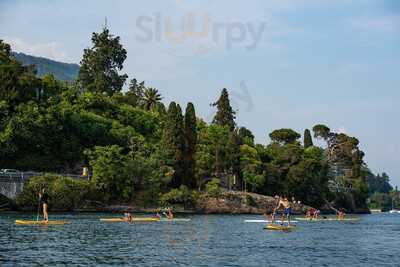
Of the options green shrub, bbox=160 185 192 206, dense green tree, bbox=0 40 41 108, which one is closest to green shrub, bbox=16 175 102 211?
green shrub, bbox=160 185 192 206

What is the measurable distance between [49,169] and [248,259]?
298 ft

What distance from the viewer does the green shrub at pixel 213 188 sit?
132 meters

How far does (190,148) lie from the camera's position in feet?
440

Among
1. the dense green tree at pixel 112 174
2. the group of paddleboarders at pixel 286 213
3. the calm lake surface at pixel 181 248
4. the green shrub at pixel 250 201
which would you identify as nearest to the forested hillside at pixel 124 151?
the dense green tree at pixel 112 174

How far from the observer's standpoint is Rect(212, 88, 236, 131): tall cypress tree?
180m

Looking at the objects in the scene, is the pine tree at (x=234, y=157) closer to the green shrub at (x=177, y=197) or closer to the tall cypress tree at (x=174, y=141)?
the tall cypress tree at (x=174, y=141)

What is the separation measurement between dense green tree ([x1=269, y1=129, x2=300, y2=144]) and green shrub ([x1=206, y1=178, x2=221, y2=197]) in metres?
52.9

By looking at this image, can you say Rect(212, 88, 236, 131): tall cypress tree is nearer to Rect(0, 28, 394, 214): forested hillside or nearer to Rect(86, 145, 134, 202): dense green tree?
Rect(0, 28, 394, 214): forested hillside

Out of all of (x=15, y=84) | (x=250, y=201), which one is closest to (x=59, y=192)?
(x=15, y=84)

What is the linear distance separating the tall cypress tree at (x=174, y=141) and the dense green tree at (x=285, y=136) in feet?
190

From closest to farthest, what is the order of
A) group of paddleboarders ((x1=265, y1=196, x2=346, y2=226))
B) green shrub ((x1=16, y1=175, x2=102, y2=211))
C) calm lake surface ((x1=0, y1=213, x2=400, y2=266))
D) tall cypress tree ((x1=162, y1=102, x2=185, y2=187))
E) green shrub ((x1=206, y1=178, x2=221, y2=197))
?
calm lake surface ((x1=0, y1=213, x2=400, y2=266)) → group of paddleboarders ((x1=265, y1=196, x2=346, y2=226)) → green shrub ((x1=16, y1=175, x2=102, y2=211)) → tall cypress tree ((x1=162, y1=102, x2=185, y2=187)) → green shrub ((x1=206, y1=178, x2=221, y2=197))

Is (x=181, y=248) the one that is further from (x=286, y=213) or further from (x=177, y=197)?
(x=177, y=197)

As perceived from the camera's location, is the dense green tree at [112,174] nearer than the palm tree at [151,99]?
Yes

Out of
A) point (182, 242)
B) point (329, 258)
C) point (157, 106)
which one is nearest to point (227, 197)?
point (157, 106)
